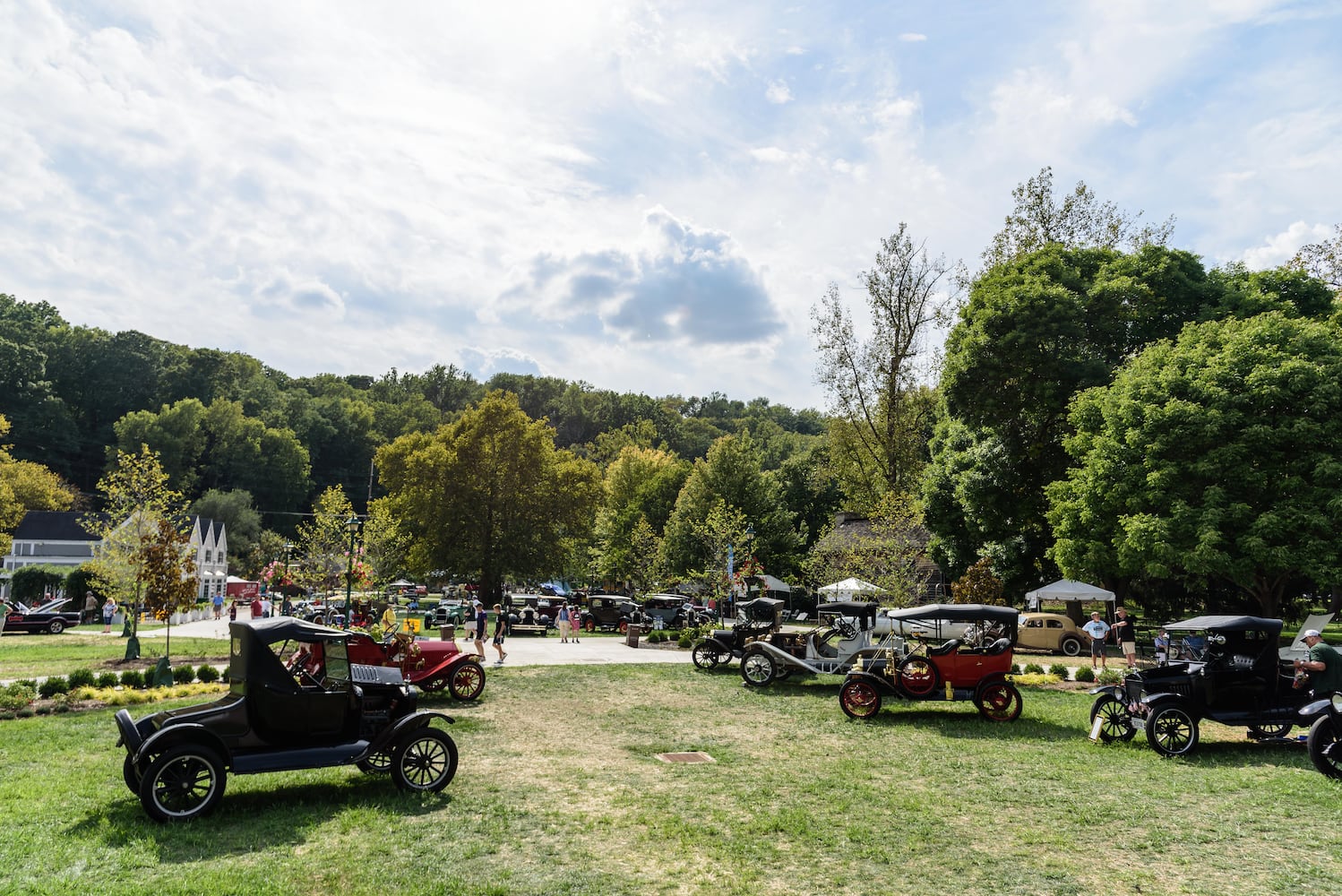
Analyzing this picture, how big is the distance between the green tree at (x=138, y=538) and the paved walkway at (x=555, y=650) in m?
6.96

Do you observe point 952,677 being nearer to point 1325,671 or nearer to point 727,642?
point 1325,671

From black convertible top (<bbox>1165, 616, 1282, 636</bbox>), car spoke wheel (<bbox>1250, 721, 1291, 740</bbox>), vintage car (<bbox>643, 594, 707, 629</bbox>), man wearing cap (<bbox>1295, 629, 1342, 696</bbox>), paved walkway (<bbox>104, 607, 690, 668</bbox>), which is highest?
black convertible top (<bbox>1165, 616, 1282, 636</bbox>)

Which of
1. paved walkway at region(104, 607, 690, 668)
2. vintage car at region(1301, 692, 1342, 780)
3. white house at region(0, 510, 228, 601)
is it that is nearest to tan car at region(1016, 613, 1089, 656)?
paved walkway at region(104, 607, 690, 668)

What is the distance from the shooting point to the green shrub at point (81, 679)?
1586 centimetres

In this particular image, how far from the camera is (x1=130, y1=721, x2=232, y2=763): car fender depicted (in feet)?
25.4

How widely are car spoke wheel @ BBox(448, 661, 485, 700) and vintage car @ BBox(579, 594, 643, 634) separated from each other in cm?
2156

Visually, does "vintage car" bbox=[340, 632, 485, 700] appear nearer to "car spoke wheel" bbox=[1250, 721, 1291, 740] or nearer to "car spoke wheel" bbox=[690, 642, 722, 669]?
"car spoke wheel" bbox=[690, 642, 722, 669]

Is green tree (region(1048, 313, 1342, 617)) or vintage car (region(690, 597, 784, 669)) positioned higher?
green tree (region(1048, 313, 1342, 617))

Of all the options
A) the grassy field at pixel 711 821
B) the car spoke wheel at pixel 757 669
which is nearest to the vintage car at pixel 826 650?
the car spoke wheel at pixel 757 669

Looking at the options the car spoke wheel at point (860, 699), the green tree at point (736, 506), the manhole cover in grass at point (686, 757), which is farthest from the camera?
the green tree at point (736, 506)

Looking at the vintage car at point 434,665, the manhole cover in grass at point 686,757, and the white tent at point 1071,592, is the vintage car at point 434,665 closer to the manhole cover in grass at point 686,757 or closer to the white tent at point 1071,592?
the manhole cover in grass at point 686,757

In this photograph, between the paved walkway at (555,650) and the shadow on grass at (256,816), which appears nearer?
the shadow on grass at (256,816)

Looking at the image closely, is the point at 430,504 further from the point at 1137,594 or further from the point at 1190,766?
the point at 1190,766

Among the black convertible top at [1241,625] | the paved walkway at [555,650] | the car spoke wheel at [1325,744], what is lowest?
the paved walkway at [555,650]
